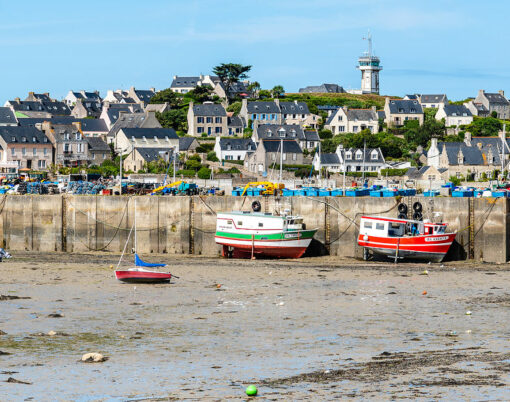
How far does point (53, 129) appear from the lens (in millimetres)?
111438

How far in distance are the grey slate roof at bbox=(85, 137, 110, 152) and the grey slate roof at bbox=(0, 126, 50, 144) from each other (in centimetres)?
638

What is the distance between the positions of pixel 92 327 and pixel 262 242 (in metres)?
19.4

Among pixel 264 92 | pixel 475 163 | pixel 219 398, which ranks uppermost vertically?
pixel 264 92

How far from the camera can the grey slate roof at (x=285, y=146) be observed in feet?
348

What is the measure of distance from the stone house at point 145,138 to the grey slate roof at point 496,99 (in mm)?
59094

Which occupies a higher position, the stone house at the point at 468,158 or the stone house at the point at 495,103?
the stone house at the point at 495,103

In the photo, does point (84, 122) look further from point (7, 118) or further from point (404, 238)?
point (404, 238)

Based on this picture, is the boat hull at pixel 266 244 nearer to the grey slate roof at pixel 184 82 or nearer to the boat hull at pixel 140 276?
the boat hull at pixel 140 276

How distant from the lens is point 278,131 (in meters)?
116

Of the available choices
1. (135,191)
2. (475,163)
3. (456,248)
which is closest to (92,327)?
(456,248)

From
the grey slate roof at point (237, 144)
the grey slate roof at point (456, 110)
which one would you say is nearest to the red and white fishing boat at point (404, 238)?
the grey slate roof at point (237, 144)

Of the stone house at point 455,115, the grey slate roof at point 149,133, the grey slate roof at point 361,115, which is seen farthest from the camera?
the stone house at point 455,115

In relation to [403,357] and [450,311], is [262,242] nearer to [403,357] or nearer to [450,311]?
[450,311]

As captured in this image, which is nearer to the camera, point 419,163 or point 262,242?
point 262,242
